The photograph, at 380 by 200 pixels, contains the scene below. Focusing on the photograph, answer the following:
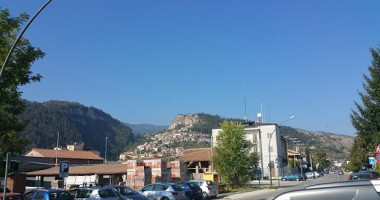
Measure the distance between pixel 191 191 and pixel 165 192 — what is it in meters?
3.06

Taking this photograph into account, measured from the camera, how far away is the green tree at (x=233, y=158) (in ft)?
130

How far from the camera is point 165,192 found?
23.5 meters

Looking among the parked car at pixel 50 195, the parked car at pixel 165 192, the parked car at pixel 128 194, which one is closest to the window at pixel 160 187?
the parked car at pixel 165 192

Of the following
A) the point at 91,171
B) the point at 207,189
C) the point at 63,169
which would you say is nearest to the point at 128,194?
the point at 63,169

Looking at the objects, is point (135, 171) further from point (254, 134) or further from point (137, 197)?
point (254, 134)

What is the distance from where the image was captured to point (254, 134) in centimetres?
8894

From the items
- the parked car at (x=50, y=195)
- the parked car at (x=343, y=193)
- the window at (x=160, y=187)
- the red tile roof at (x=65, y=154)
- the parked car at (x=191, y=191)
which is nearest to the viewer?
the parked car at (x=343, y=193)

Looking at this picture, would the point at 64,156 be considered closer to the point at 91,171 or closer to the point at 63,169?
the point at 91,171

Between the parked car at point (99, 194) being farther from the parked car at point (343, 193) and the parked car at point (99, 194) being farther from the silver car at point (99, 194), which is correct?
the parked car at point (343, 193)

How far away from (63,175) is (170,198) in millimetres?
7623

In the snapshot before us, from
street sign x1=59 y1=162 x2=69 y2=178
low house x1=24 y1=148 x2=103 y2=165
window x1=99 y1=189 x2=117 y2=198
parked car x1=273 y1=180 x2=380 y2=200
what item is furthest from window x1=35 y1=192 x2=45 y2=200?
low house x1=24 y1=148 x2=103 y2=165

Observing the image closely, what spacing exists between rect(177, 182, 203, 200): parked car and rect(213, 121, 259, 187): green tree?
12.8 m

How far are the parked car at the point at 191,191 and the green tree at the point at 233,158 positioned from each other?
12.8 meters

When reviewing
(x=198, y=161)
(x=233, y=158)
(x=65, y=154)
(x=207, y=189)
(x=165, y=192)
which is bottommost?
(x=207, y=189)
